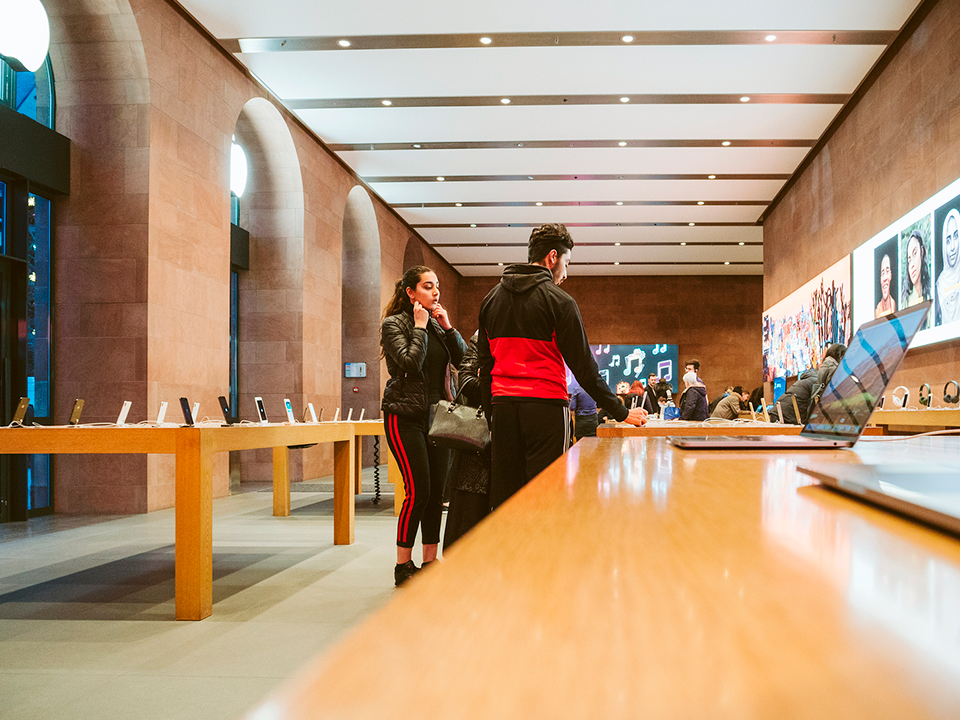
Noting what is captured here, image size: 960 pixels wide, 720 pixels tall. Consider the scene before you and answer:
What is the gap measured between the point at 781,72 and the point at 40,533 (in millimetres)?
7497

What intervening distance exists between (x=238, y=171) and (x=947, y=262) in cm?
722

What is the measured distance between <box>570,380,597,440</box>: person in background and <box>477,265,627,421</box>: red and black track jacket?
88.5 inches

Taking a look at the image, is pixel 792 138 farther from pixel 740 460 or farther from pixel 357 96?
pixel 740 460

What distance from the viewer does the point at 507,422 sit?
7.52ft

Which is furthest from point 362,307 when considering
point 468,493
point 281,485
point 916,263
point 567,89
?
point 468,493

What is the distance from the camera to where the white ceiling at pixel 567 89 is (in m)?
5.98

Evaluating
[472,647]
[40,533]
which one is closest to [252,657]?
[472,647]

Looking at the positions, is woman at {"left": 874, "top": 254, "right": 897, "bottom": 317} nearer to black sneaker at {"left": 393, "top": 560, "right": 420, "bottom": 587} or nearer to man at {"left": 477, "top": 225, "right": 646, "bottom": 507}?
man at {"left": 477, "top": 225, "right": 646, "bottom": 507}

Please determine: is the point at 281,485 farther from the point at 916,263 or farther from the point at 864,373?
the point at 916,263

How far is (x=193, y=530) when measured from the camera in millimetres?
2602

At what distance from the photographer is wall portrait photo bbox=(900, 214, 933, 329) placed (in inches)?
212

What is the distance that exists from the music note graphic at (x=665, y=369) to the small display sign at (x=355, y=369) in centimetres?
798

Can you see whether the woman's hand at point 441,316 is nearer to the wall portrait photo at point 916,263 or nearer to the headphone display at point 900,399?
the headphone display at point 900,399

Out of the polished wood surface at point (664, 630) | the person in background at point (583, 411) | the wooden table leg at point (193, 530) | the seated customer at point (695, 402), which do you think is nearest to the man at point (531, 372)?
the wooden table leg at point (193, 530)
